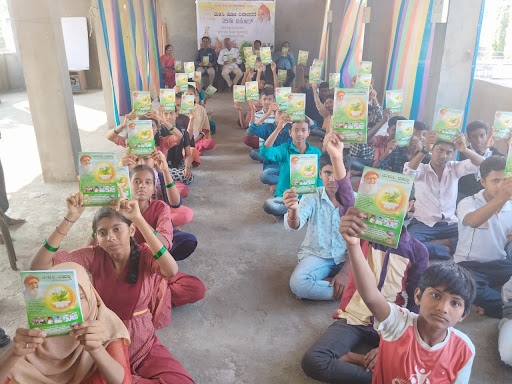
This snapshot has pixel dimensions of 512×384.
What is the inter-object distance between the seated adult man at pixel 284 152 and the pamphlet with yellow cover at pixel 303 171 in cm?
139

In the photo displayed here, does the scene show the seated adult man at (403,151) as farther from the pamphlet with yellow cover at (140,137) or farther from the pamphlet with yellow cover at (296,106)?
the pamphlet with yellow cover at (140,137)

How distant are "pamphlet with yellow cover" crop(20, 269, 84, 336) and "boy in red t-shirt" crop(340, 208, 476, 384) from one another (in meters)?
0.96

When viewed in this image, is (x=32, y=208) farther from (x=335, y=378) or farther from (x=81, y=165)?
(x=335, y=378)

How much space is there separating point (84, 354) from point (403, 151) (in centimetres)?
327

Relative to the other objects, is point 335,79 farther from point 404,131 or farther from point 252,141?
point 404,131

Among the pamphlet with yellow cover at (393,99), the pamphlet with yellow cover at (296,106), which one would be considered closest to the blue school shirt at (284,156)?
the pamphlet with yellow cover at (296,106)

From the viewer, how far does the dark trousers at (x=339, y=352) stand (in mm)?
2225

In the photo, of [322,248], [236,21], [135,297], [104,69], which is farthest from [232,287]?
[236,21]

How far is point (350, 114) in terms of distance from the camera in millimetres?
2393

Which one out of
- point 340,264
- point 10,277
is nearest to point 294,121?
point 340,264

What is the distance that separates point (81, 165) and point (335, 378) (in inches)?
63.5

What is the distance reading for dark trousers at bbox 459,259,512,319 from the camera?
2.80 m

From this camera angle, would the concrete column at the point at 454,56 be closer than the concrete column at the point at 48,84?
Yes

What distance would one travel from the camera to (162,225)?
2604 mm
